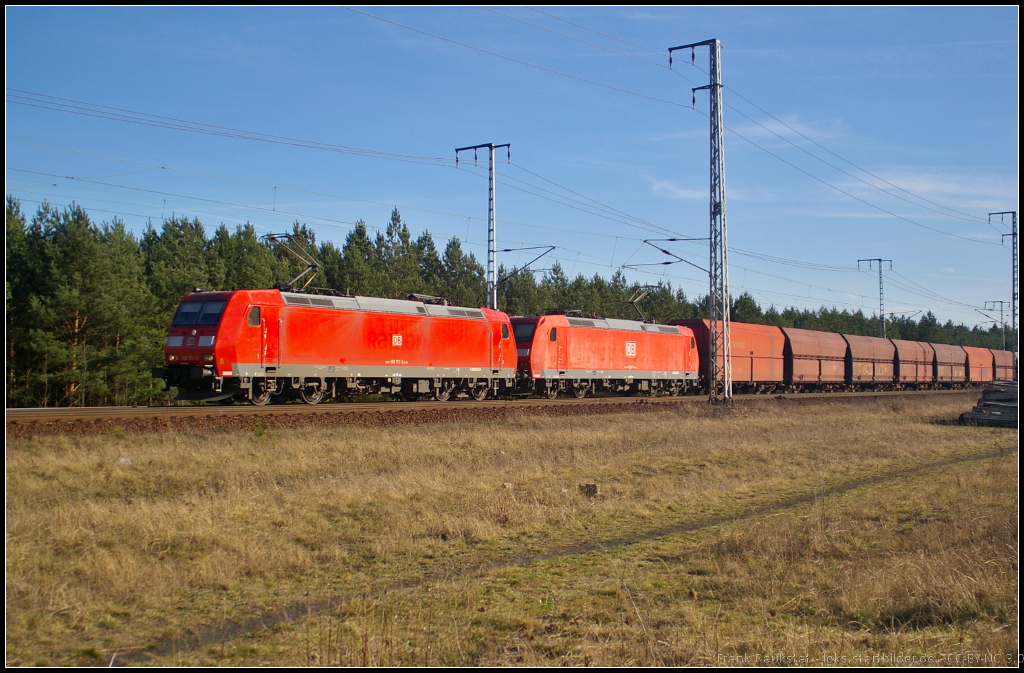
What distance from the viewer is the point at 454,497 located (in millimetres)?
13633

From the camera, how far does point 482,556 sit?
10594mm

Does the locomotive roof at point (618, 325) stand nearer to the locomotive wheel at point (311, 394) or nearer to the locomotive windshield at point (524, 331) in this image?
the locomotive windshield at point (524, 331)

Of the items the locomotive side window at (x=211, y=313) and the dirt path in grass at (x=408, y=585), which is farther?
the locomotive side window at (x=211, y=313)

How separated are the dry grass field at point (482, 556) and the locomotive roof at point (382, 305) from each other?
6.84 metres

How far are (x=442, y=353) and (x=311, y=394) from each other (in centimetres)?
571

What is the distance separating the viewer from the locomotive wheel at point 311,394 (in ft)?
83.3

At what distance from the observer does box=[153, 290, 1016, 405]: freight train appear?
22359 mm

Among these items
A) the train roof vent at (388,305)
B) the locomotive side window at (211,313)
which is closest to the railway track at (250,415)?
the locomotive side window at (211,313)

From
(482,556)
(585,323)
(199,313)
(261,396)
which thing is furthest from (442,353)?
(482,556)

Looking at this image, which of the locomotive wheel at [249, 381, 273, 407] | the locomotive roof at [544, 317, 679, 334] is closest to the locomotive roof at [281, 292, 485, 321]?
the locomotive wheel at [249, 381, 273, 407]

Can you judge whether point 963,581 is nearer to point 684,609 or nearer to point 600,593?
point 684,609

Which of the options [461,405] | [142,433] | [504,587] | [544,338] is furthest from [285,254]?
[504,587]

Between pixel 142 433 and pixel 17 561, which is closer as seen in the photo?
pixel 17 561

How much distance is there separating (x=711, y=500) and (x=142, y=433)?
12579mm
